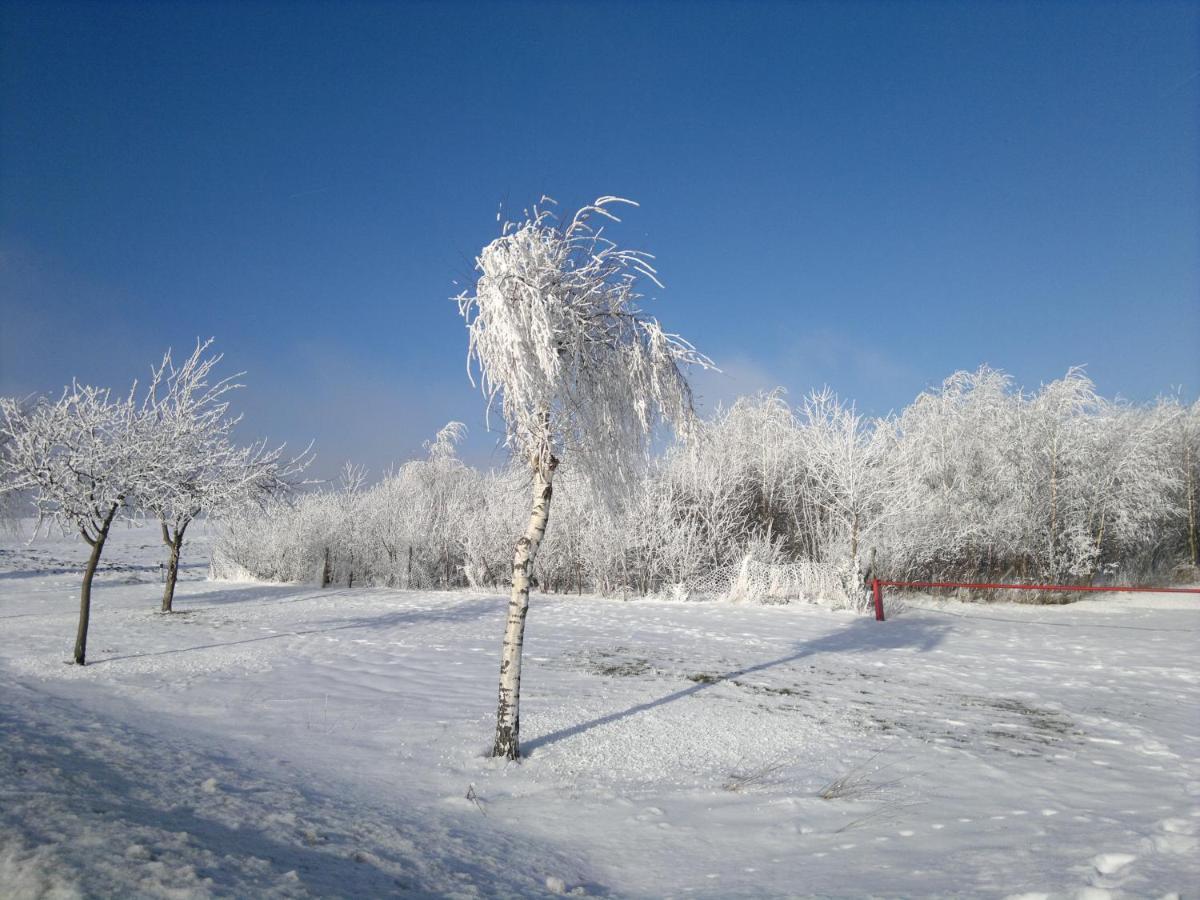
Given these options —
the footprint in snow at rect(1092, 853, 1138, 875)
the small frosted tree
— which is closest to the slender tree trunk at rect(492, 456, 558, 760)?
the small frosted tree

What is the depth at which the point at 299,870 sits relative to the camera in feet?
10.9

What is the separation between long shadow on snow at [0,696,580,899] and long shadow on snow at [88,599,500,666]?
241 inches

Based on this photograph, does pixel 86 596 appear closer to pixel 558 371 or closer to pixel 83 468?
A: pixel 83 468

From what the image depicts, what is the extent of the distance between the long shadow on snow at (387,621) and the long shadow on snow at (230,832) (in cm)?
613

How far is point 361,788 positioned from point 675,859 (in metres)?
2.34

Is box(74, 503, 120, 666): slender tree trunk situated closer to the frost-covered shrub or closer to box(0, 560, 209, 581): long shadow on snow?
the frost-covered shrub

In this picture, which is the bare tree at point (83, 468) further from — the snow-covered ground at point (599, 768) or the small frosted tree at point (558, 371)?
the small frosted tree at point (558, 371)

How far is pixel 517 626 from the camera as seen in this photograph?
6012 millimetres

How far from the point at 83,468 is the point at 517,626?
8.01 m

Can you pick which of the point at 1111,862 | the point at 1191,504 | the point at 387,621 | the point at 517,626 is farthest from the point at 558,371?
the point at 1191,504

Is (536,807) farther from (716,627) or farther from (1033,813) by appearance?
(716,627)

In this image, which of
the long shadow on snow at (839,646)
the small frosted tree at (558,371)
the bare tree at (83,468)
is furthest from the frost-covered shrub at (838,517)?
the small frosted tree at (558,371)

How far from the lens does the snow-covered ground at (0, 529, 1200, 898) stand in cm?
357

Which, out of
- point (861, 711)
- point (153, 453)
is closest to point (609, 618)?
point (861, 711)
